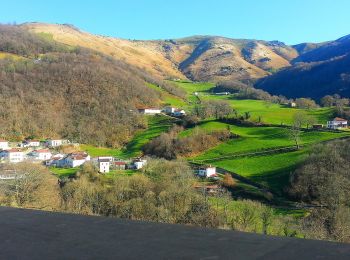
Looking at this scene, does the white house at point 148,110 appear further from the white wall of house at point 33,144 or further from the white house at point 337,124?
the white house at point 337,124

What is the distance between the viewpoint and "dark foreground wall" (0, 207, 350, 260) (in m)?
2.55

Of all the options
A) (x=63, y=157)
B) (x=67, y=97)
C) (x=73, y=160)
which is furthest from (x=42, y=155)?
(x=67, y=97)

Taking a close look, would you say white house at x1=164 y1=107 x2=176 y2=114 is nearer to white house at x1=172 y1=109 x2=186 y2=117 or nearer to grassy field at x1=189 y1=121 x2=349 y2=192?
white house at x1=172 y1=109 x2=186 y2=117

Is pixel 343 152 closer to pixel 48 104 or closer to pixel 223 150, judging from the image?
pixel 223 150

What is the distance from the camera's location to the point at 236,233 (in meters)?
3.00

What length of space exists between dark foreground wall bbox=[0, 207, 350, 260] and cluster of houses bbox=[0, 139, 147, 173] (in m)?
43.5

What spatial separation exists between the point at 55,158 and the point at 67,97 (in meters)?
36.2

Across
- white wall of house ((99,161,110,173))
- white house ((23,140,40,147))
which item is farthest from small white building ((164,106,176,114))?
white wall of house ((99,161,110,173))

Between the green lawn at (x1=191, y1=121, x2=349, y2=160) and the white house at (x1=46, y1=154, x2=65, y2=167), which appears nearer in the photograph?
the green lawn at (x1=191, y1=121, x2=349, y2=160)

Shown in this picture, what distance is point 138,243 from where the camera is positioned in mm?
2922

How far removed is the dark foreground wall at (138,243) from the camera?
2553mm

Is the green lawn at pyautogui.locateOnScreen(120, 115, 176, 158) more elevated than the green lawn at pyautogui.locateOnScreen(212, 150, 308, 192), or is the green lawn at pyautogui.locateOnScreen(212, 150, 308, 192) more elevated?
the green lawn at pyautogui.locateOnScreen(120, 115, 176, 158)

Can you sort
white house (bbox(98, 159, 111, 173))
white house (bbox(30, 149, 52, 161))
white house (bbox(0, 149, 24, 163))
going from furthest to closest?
white house (bbox(30, 149, 52, 161))
white house (bbox(0, 149, 24, 163))
white house (bbox(98, 159, 111, 173))

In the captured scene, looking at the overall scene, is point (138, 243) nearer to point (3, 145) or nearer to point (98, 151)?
point (98, 151)
